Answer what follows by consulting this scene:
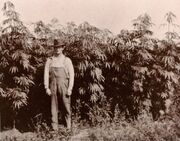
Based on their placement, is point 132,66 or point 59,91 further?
point 132,66

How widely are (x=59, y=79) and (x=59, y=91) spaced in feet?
0.69

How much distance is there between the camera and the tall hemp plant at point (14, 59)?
8734 millimetres

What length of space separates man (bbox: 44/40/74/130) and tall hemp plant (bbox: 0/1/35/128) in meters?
0.54

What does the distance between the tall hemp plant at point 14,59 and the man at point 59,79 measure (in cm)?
54

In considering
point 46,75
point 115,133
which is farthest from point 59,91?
point 115,133

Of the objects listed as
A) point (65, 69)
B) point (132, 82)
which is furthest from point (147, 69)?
point (65, 69)

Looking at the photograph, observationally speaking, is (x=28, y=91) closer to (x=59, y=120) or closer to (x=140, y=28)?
(x=59, y=120)

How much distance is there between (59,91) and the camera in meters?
8.34

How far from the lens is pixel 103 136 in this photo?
766 cm

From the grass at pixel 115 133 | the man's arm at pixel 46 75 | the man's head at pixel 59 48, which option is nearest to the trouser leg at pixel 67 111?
the grass at pixel 115 133

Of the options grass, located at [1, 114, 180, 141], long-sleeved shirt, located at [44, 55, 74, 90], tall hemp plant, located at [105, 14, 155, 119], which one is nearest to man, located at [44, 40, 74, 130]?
long-sleeved shirt, located at [44, 55, 74, 90]

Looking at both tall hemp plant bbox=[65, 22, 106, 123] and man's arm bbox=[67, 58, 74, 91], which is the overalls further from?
tall hemp plant bbox=[65, 22, 106, 123]

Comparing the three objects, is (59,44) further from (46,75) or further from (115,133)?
(115,133)

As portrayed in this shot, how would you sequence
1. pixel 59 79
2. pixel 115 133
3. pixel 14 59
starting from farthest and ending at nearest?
pixel 14 59 < pixel 59 79 < pixel 115 133
